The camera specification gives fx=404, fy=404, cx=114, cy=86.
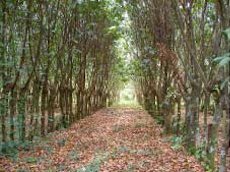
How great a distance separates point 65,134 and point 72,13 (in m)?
5.54

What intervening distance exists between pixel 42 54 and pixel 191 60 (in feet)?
25.5

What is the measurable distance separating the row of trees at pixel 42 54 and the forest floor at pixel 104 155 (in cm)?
128

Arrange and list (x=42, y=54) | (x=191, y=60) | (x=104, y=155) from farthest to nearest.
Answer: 1. (x=42, y=54)
2. (x=104, y=155)
3. (x=191, y=60)

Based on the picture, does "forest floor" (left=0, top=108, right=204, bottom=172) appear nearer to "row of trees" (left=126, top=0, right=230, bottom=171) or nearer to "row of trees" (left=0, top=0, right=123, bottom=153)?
"row of trees" (left=126, top=0, right=230, bottom=171)

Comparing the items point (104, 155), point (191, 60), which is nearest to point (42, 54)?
point (104, 155)

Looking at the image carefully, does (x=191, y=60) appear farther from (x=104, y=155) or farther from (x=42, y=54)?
(x=42, y=54)

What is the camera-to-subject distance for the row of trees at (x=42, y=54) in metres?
13.5

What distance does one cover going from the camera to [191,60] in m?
11.3

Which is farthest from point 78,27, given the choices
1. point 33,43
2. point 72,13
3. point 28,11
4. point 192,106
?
point 192,106

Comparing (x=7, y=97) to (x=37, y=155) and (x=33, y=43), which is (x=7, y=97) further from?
(x=33, y=43)

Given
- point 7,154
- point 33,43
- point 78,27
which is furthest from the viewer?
point 78,27

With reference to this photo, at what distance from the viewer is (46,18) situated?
15.7m

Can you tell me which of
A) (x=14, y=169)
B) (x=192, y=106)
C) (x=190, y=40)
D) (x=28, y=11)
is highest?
(x=28, y=11)

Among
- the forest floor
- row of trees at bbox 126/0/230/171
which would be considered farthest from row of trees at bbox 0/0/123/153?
row of trees at bbox 126/0/230/171
